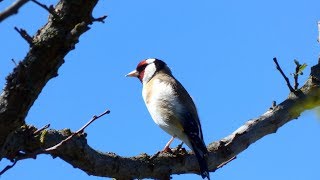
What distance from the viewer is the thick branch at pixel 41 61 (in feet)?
10.1

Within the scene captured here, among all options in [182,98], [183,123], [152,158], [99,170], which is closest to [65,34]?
[99,170]

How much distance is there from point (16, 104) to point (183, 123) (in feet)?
12.3

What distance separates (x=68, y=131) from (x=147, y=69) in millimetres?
4654

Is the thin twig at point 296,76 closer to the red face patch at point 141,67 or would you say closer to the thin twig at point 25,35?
the thin twig at point 25,35

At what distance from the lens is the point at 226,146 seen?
204 inches

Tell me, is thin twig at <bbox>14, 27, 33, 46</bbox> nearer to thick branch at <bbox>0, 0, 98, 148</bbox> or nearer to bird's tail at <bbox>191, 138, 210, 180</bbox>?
thick branch at <bbox>0, 0, 98, 148</bbox>

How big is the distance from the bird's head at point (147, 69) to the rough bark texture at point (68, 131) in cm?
339

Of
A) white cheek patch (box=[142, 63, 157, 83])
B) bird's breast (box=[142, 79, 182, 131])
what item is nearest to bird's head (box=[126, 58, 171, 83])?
white cheek patch (box=[142, 63, 157, 83])

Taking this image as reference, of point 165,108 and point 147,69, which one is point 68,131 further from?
point 147,69

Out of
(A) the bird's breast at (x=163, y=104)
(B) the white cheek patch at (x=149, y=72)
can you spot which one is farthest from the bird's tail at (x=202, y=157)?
(B) the white cheek patch at (x=149, y=72)

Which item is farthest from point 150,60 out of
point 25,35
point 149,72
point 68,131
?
point 25,35

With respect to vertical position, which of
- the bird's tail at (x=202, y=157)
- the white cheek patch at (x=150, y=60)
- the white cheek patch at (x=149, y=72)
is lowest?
the bird's tail at (x=202, y=157)

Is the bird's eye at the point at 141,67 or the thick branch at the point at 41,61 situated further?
the bird's eye at the point at 141,67

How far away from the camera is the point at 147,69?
8.94m
